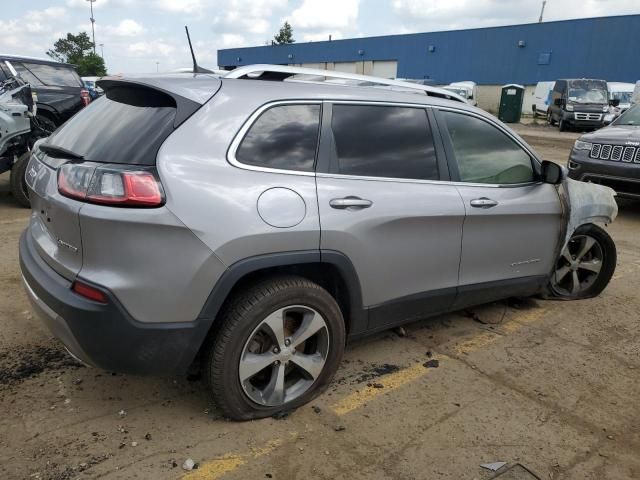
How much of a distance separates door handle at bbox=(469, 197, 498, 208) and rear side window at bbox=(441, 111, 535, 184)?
14 cm

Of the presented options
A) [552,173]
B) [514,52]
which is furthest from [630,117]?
[514,52]

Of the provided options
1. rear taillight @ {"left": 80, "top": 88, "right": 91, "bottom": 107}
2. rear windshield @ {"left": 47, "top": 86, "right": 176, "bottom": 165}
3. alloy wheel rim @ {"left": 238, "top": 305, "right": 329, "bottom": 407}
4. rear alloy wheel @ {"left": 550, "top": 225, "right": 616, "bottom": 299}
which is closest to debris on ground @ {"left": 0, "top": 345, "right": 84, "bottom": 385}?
alloy wheel rim @ {"left": 238, "top": 305, "right": 329, "bottom": 407}

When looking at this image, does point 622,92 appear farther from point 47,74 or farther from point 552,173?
point 552,173

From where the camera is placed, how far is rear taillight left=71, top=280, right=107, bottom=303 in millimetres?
2244

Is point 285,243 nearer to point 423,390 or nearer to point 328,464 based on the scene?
point 328,464

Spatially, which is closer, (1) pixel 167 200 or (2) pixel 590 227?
(1) pixel 167 200

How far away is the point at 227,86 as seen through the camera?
2623mm

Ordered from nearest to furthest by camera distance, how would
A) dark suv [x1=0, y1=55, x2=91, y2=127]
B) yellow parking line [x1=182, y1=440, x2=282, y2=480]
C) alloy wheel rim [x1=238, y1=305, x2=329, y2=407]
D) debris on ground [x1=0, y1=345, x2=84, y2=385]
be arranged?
yellow parking line [x1=182, y1=440, x2=282, y2=480], alloy wheel rim [x1=238, y1=305, x2=329, y2=407], debris on ground [x1=0, y1=345, x2=84, y2=385], dark suv [x1=0, y1=55, x2=91, y2=127]

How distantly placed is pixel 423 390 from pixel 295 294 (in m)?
1.07

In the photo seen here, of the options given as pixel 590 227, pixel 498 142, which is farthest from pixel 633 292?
pixel 498 142

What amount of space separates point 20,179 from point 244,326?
19.7 ft

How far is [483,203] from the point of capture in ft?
11.1

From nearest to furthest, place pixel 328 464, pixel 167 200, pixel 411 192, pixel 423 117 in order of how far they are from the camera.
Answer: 1. pixel 167 200
2. pixel 328 464
3. pixel 411 192
4. pixel 423 117

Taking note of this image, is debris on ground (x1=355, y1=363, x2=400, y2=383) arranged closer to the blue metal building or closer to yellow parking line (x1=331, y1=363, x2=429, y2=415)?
yellow parking line (x1=331, y1=363, x2=429, y2=415)
